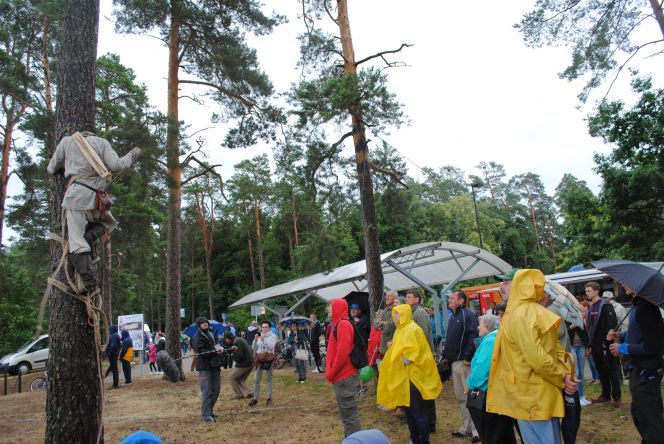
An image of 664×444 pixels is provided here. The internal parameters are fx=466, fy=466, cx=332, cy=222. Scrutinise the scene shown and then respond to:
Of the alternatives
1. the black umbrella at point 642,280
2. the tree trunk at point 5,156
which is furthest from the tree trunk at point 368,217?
the tree trunk at point 5,156

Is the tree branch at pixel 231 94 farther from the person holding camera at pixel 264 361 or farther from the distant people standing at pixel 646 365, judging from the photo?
the distant people standing at pixel 646 365

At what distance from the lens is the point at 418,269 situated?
1764 centimetres

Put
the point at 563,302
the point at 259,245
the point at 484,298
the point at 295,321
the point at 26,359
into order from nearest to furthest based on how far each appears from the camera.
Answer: the point at 563,302 → the point at 295,321 → the point at 484,298 → the point at 26,359 → the point at 259,245

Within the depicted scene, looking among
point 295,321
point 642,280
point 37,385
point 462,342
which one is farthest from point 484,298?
point 37,385

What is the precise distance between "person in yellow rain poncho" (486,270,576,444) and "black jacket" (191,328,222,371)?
5346 mm

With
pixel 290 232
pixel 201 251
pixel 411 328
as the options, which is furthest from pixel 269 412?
pixel 201 251

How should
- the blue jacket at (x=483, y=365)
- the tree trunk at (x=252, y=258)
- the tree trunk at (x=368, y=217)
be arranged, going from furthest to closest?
the tree trunk at (x=252, y=258) < the tree trunk at (x=368, y=217) < the blue jacket at (x=483, y=365)

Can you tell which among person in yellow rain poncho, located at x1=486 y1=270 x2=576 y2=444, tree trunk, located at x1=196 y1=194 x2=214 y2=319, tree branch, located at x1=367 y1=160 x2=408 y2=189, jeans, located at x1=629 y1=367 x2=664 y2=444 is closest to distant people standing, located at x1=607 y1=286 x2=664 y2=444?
jeans, located at x1=629 y1=367 x2=664 y2=444

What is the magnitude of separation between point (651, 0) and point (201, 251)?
1624 inches

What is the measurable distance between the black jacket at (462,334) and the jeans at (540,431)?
7.29ft

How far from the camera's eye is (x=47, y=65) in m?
17.5

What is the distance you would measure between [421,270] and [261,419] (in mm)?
10996

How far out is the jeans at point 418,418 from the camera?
476 centimetres

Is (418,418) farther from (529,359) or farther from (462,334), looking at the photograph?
(529,359)
